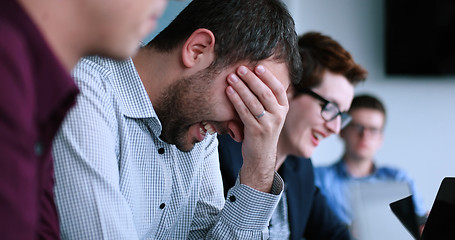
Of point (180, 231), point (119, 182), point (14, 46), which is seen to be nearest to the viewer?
point (14, 46)

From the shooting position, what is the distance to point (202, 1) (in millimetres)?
1172

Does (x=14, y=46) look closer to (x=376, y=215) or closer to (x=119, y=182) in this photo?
(x=119, y=182)

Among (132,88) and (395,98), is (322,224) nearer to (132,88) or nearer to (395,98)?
(132,88)

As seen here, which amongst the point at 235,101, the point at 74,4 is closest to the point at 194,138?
the point at 235,101

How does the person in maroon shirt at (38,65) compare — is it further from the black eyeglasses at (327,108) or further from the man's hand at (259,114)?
the black eyeglasses at (327,108)

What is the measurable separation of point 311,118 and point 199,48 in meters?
0.84

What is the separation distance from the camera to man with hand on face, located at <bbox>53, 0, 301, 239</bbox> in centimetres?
102

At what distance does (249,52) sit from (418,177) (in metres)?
3.05

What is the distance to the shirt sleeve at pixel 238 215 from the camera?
1241mm

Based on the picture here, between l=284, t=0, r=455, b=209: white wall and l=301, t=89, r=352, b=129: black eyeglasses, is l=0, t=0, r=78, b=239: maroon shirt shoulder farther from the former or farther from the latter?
l=284, t=0, r=455, b=209: white wall

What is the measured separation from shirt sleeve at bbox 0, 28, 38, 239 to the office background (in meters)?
3.37

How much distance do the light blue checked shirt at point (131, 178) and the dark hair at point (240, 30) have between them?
0.14 metres

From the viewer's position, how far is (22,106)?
0.50 m

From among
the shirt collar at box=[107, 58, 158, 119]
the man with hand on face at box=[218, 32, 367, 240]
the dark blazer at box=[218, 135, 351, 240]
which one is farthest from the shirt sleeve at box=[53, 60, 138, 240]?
the man with hand on face at box=[218, 32, 367, 240]
